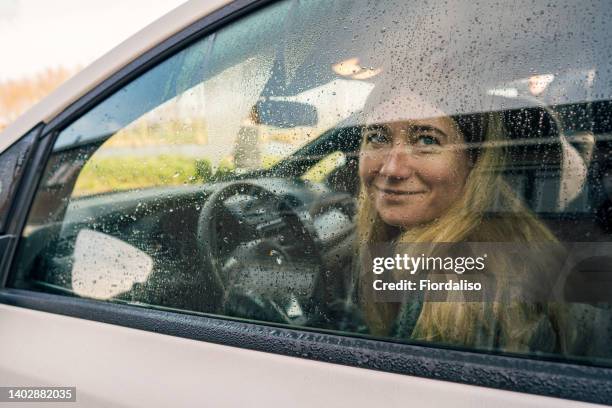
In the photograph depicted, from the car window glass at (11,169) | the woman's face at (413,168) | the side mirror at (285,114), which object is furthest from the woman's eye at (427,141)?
the car window glass at (11,169)

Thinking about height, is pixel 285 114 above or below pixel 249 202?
above

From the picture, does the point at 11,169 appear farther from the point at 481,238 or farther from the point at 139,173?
the point at 481,238

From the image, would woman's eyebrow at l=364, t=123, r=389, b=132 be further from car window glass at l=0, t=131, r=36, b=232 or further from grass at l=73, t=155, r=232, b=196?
car window glass at l=0, t=131, r=36, b=232

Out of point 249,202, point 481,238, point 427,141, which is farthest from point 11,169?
point 481,238

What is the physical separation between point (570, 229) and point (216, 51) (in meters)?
0.91

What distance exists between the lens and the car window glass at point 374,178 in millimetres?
1115

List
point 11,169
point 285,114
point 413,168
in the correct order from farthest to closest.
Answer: point 11,169, point 285,114, point 413,168

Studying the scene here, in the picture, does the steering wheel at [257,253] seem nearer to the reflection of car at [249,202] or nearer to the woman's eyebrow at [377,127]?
the reflection of car at [249,202]

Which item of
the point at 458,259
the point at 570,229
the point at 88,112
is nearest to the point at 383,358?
the point at 458,259

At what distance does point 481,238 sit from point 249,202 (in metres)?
0.55

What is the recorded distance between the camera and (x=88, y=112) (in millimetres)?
1697

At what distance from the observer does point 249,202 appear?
4.76ft

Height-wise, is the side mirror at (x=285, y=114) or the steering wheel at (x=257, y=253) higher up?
the side mirror at (x=285, y=114)

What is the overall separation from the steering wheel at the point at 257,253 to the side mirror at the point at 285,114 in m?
0.16
